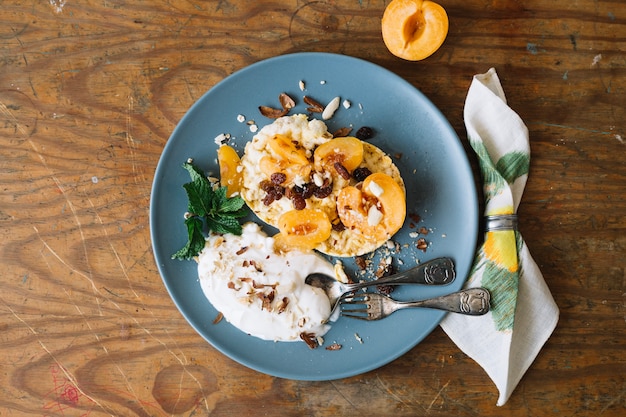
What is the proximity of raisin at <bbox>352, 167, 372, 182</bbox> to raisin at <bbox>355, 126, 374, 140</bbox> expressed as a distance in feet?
0.36

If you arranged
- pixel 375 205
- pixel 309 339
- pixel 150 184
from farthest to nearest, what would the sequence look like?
pixel 150 184 < pixel 309 339 < pixel 375 205

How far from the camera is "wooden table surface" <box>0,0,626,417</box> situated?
1.83 metres

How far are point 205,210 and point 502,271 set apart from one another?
0.98 meters

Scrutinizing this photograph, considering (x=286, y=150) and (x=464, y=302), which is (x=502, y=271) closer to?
(x=464, y=302)

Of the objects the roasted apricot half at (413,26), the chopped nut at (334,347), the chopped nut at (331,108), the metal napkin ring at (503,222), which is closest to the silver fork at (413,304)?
the chopped nut at (334,347)

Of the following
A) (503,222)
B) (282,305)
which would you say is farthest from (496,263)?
(282,305)

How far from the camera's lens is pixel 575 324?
183cm

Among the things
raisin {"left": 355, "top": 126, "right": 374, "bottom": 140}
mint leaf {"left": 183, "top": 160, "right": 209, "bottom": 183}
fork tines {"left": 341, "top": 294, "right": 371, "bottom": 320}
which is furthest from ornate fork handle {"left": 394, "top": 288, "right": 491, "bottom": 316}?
mint leaf {"left": 183, "top": 160, "right": 209, "bottom": 183}

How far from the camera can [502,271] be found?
172 cm

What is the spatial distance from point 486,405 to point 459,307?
41 cm

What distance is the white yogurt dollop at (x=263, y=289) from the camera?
171cm

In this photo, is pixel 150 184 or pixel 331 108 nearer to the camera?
pixel 331 108

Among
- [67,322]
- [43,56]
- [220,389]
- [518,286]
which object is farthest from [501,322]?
[43,56]

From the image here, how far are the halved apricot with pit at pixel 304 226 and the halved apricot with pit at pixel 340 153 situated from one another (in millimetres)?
157
